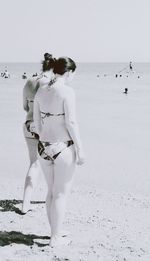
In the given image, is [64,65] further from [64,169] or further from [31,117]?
[31,117]

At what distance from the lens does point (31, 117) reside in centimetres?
634

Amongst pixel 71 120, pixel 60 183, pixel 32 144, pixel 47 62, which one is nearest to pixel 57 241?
pixel 60 183

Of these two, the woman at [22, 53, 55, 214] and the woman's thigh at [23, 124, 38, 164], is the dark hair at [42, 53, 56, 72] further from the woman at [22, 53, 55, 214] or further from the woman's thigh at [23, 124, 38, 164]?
the woman's thigh at [23, 124, 38, 164]

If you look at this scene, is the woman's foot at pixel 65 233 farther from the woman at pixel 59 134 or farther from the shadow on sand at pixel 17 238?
the woman at pixel 59 134

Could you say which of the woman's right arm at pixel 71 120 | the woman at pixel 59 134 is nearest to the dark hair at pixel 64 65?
the woman at pixel 59 134

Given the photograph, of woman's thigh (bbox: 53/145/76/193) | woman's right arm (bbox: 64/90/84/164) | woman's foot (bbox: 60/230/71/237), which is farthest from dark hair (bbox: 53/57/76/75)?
woman's foot (bbox: 60/230/71/237)

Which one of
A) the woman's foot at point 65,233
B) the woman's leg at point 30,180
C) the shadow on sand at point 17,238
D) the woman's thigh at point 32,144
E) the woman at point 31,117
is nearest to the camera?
the shadow on sand at point 17,238

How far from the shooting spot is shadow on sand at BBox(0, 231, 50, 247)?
17.8ft

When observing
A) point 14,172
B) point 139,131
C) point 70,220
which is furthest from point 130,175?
point 139,131

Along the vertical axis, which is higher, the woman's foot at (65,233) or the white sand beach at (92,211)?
the woman's foot at (65,233)

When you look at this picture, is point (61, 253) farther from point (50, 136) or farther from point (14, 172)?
point (14, 172)

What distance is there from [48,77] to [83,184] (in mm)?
3798

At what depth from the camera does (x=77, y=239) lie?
5617mm

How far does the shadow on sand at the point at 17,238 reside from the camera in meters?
5.42
